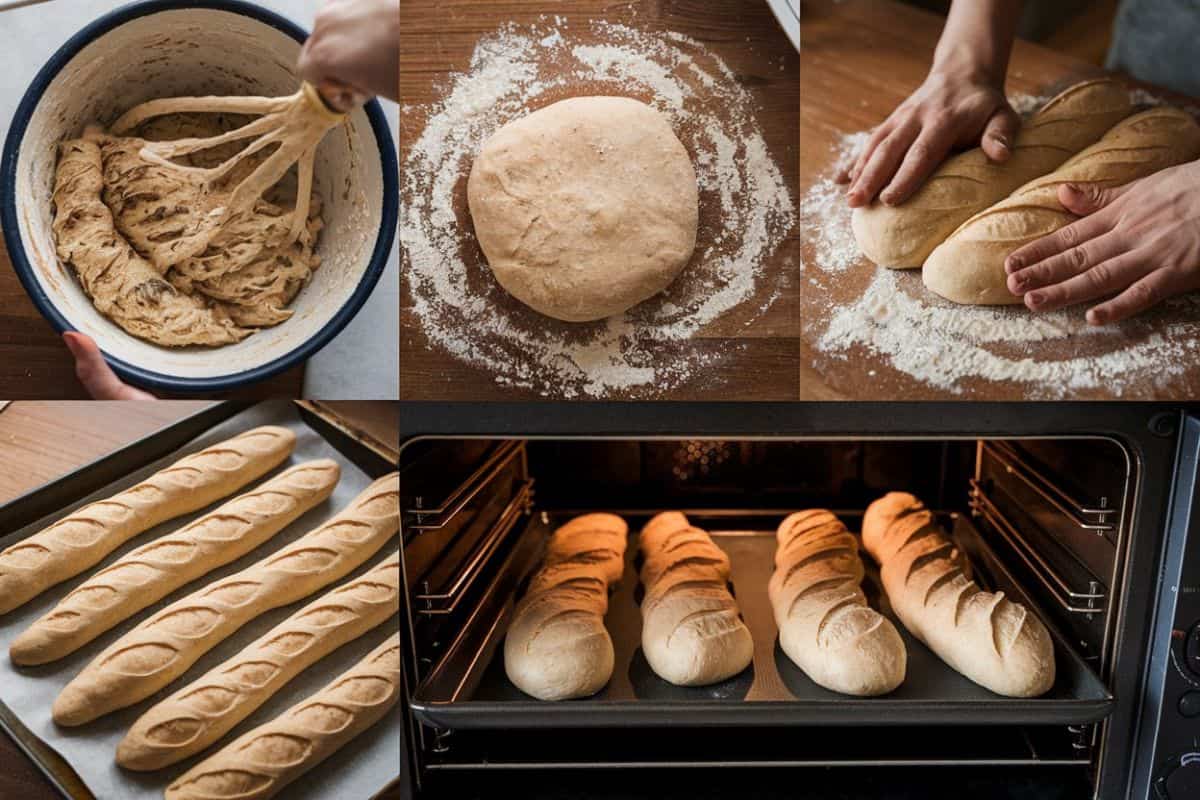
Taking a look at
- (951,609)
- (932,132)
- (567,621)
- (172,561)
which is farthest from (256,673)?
(932,132)

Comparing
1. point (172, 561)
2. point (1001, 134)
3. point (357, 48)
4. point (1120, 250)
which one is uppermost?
point (357, 48)

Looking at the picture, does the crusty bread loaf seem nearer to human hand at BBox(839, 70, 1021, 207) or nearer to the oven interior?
human hand at BBox(839, 70, 1021, 207)

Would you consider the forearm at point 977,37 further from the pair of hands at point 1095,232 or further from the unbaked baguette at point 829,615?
the unbaked baguette at point 829,615

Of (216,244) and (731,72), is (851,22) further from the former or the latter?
(216,244)

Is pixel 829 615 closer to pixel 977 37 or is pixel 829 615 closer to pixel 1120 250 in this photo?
pixel 1120 250

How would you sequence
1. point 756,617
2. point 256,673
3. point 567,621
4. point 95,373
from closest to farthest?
1. point 95,373
2. point 256,673
3. point 567,621
4. point 756,617

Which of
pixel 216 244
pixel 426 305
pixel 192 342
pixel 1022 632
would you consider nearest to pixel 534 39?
pixel 426 305
